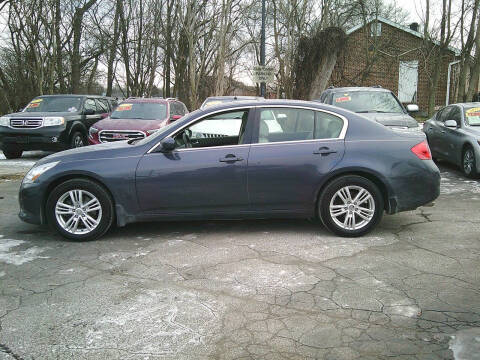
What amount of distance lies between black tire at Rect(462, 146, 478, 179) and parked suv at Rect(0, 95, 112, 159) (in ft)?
30.5

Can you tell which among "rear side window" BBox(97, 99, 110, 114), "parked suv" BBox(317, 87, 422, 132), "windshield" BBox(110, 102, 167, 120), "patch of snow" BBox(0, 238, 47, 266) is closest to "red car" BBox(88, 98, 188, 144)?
"windshield" BBox(110, 102, 167, 120)

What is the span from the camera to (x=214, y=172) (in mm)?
5109

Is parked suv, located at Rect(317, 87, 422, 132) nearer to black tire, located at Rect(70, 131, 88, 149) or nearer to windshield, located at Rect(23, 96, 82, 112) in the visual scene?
black tire, located at Rect(70, 131, 88, 149)

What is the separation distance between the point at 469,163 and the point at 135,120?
23.8ft

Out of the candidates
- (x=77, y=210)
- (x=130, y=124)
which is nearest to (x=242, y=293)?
(x=77, y=210)

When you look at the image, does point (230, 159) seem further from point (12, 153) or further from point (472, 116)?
point (12, 153)

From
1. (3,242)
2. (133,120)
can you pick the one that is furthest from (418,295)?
(133,120)

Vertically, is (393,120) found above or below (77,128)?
above

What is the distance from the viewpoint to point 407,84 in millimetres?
33312

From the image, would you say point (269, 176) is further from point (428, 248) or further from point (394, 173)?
point (428, 248)

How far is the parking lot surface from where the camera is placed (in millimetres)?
2953

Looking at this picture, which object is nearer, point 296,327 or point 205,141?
point 296,327

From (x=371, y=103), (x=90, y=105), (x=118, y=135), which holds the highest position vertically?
(x=90, y=105)

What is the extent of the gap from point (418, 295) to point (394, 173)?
183 cm
